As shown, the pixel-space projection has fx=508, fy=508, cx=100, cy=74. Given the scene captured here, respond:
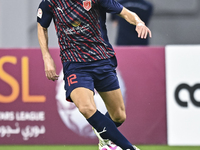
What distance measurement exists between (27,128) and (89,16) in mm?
2086

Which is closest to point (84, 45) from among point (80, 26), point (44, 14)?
point (80, 26)

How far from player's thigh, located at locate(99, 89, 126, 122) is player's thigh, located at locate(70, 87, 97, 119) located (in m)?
0.40

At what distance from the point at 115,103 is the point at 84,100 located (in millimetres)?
567

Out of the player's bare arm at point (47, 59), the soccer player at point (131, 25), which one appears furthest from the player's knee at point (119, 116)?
the soccer player at point (131, 25)

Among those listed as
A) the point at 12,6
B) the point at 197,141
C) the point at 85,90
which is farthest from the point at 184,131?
the point at 12,6

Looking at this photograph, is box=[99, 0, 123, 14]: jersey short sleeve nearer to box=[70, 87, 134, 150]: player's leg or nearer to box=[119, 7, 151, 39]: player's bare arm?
box=[119, 7, 151, 39]: player's bare arm

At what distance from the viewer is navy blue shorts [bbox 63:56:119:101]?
3982 mm

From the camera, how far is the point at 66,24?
4.05 m

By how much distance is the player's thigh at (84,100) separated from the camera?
12.6 feet

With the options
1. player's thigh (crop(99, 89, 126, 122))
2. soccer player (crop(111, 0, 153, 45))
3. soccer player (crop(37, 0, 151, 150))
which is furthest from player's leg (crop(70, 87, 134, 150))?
soccer player (crop(111, 0, 153, 45))

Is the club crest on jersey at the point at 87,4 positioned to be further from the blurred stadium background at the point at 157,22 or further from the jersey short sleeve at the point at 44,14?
the blurred stadium background at the point at 157,22

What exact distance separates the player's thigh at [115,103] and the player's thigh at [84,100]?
40 centimetres

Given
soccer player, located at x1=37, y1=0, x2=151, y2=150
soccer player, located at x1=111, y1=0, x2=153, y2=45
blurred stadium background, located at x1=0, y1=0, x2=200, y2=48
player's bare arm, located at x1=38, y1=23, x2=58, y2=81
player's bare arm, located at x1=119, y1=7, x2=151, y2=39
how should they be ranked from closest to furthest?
player's bare arm, located at x1=119, y1=7, x2=151, y2=39, soccer player, located at x1=37, y1=0, x2=151, y2=150, player's bare arm, located at x1=38, y1=23, x2=58, y2=81, soccer player, located at x1=111, y1=0, x2=153, y2=45, blurred stadium background, located at x1=0, y1=0, x2=200, y2=48

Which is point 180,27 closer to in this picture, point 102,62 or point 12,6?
point 12,6
